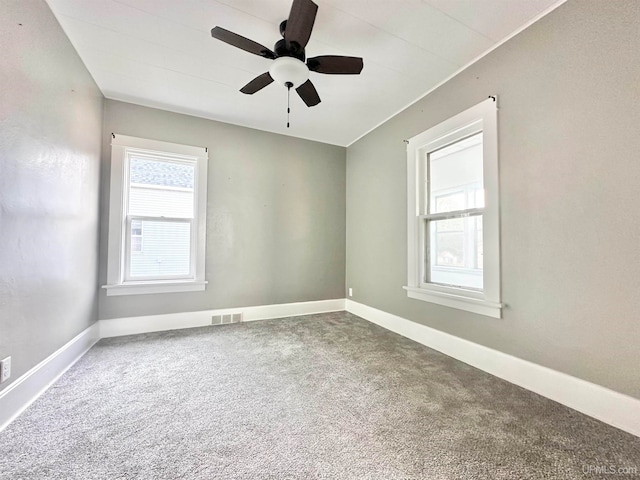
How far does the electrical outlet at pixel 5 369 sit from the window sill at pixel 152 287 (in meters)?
1.58

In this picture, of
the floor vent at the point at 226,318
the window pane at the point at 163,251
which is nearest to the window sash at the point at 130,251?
the window pane at the point at 163,251

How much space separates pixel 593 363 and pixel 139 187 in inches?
177

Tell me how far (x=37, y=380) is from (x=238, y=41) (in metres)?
2.69

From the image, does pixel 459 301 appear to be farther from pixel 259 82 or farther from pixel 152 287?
pixel 152 287

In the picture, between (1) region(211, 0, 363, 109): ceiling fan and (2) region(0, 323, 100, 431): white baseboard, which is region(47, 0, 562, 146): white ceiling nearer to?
(1) region(211, 0, 363, 109): ceiling fan

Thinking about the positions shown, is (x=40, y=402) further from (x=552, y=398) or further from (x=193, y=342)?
(x=552, y=398)

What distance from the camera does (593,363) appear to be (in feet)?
5.52

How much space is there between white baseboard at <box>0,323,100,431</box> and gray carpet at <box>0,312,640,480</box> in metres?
0.06

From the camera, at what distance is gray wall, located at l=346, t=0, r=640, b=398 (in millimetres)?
1571

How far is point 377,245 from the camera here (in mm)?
3736

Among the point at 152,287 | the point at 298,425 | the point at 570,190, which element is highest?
the point at 570,190

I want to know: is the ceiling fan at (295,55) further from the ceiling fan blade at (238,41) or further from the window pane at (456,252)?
the window pane at (456,252)

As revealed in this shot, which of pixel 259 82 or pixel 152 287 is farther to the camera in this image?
pixel 152 287

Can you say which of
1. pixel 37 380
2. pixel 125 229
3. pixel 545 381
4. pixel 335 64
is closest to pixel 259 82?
pixel 335 64
